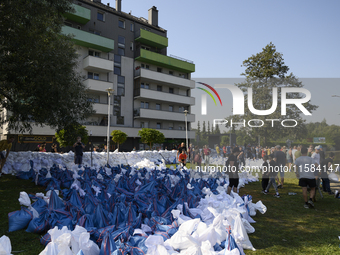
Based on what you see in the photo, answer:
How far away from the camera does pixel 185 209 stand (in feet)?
16.2

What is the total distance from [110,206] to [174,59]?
36536 millimetres

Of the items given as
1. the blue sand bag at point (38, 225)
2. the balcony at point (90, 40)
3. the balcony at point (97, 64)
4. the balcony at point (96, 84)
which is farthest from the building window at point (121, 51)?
the blue sand bag at point (38, 225)

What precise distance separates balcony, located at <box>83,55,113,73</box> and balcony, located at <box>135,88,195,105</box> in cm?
542

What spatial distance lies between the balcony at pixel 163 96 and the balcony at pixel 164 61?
4743mm

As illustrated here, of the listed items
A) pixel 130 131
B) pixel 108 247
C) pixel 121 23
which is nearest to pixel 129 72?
pixel 121 23

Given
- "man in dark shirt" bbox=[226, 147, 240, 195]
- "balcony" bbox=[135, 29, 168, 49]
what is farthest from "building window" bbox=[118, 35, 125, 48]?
"man in dark shirt" bbox=[226, 147, 240, 195]

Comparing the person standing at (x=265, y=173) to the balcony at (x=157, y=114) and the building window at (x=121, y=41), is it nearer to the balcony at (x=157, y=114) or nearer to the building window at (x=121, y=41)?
the balcony at (x=157, y=114)

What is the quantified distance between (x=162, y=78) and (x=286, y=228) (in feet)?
111

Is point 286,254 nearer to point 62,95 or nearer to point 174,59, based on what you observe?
point 62,95

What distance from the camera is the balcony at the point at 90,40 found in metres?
29.4

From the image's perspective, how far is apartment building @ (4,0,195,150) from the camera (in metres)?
30.8

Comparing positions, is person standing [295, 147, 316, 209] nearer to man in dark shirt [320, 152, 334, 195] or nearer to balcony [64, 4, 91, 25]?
man in dark shirt [320, 152, 334, 195]

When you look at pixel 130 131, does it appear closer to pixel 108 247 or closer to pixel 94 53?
pixel 94 53

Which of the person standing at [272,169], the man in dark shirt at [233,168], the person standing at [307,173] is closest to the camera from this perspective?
the person standing at [307,173]
